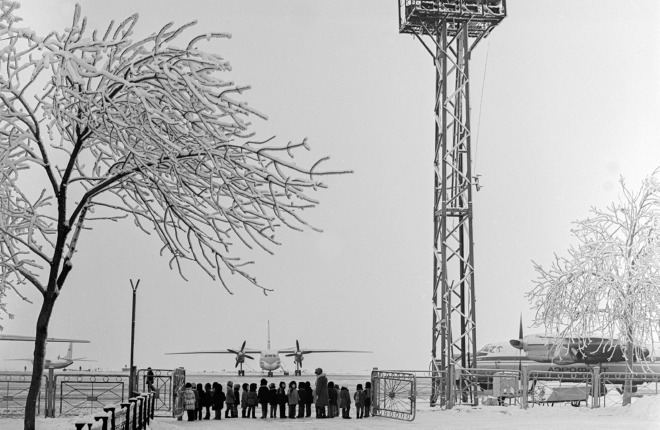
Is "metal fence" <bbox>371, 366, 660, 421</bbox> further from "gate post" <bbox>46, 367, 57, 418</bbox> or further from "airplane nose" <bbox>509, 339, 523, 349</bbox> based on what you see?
"airplane nose" <bbox>509, 339, 523, 349</bbox>

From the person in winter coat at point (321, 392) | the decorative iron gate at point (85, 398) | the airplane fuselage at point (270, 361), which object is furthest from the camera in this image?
the airplane fuselage at point (270, 361)

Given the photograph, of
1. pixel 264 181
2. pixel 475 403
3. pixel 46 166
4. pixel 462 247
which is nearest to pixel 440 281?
pixel 462 247

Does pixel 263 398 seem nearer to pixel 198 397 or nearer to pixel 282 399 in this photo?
pixel 282 399

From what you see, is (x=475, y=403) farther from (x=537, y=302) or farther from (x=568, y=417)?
(x=537, y=302)

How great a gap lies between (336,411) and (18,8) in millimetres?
15066

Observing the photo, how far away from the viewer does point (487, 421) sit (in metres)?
21.6

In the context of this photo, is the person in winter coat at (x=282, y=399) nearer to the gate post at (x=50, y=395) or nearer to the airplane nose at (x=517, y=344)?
the gate post at (x=50, y=395)

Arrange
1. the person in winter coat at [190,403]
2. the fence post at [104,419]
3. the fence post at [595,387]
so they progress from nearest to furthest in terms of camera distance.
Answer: the fence post at [104,419] → the person in winter coat at [190,403] → the fence post at [595,387]

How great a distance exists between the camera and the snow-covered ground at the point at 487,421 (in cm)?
1941

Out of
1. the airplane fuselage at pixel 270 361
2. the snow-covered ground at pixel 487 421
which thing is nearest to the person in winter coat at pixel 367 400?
the snow-covered ground at pixel 487 421

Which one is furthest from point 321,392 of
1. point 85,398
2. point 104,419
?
point 85,398

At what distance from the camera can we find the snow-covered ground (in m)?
19.4

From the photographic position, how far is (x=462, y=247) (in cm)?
2753

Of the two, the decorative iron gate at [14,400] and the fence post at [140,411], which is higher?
the fence post at [140,411]
